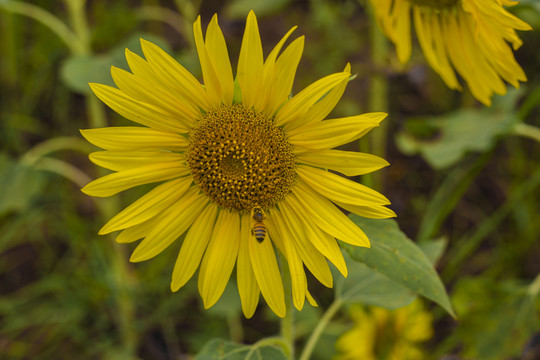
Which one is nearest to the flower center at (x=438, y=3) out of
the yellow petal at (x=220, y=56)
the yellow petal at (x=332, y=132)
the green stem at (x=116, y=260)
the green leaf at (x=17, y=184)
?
the yellow petal at (x=332, y=132)

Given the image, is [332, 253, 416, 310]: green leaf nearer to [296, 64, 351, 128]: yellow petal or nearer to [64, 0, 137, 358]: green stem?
[296, 64, 351, 128]: yellow petal

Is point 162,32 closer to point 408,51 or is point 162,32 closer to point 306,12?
point 306,12

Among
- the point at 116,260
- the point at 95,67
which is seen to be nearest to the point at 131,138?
the point at 95,67

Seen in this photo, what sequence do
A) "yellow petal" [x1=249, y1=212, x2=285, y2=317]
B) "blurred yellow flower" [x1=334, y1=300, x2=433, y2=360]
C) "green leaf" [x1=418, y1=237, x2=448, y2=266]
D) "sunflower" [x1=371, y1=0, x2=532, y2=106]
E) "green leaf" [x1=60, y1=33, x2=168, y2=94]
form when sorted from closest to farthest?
"yellow petal" [x1=249, y1=212, x2=285, y2=317] → "sunflower" [x1=371, y1=0, x2=532, y2=106] → "green leaf" [x1=418, y1=237, x2=448, y2=266] → "green leaf" [x1=60, y1=33, x2=168, y2=94] → "blurred yellow flower" [x1=334, y1=300, x2=433, y2=360]

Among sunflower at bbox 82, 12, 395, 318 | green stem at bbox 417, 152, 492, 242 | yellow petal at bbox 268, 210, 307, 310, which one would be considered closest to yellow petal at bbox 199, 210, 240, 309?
sunflower at bbox 82, 12, 395, 318

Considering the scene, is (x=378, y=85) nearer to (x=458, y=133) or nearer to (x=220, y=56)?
(x=458, y=133)

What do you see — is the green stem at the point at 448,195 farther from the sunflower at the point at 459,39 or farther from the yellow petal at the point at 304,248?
the yellow petal at the point at 304,248

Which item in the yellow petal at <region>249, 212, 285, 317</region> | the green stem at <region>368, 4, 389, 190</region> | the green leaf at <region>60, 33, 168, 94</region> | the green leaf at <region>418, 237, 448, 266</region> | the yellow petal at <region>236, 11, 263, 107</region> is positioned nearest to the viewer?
the yellow petal at <region>236, 11, 263, 107</region>

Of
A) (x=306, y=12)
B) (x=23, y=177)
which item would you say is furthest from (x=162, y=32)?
(x=23, y=177)
